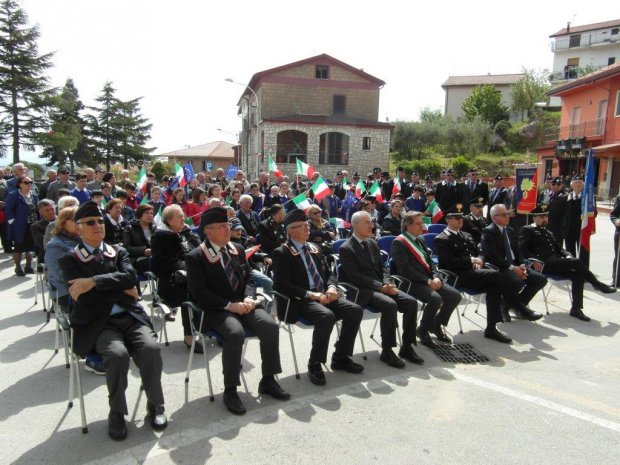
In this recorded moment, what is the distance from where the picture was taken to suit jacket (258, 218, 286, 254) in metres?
7.66

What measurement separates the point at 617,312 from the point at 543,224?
176cm

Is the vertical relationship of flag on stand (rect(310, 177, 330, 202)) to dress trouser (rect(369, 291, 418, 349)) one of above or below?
above

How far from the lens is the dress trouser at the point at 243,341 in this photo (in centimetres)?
402

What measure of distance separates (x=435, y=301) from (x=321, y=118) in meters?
34.4

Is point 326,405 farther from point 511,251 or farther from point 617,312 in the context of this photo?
point 617,312

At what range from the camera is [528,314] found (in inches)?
261

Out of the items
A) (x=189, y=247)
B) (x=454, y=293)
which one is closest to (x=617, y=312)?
(x=454, y=293)

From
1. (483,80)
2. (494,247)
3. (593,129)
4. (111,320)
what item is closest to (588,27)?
(483,80)

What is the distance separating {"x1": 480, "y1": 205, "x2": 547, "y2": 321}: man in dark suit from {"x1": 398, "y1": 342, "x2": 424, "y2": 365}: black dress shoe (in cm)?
215

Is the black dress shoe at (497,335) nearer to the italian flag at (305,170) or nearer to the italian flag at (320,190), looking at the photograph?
the italian flag at (320,190)

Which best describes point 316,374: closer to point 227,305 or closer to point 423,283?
point 227,305

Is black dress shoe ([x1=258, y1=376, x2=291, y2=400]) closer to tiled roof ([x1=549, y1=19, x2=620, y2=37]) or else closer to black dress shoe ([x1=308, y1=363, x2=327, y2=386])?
black dress shoe ([x1=308, y1=363, x2=327, y2=386])

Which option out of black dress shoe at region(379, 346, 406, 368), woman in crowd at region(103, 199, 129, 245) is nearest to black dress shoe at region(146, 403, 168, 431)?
black dress shoe at region(379, 346, 406, 368)

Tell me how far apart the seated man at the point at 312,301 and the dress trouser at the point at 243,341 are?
487 mm
